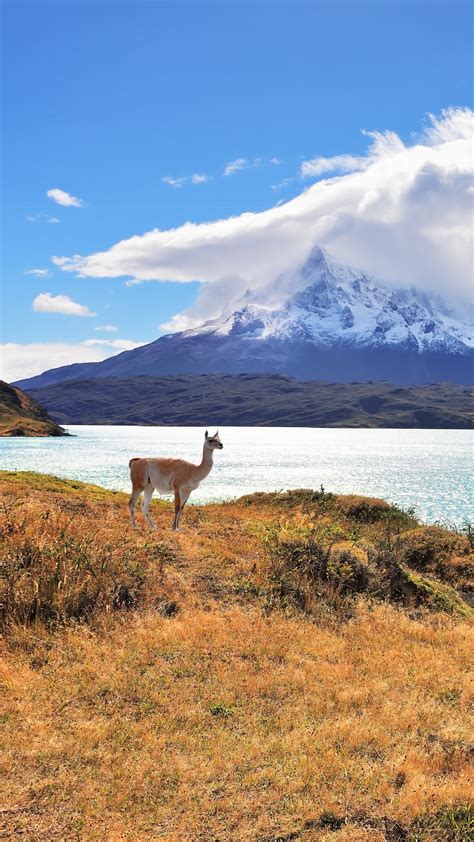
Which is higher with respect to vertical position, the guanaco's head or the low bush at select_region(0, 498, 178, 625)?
the guanaco's head

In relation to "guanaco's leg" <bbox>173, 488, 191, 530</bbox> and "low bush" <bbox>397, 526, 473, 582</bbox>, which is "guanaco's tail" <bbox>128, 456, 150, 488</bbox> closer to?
"guanaco's leg" <bbox>173, 488, 191, 530</bbox>

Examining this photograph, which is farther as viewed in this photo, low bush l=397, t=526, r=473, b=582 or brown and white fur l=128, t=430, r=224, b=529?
low bush l=397, t=526, r=473, b=582

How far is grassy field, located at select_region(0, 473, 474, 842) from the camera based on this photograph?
7.04 m

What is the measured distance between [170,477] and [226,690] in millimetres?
11360

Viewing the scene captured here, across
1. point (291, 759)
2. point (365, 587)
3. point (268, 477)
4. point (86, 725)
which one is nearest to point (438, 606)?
point (365, 587)

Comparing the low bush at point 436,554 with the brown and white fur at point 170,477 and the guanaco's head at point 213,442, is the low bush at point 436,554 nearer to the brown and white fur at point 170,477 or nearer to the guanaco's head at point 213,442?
the guanaco's head at point 213,442

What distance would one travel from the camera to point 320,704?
9.84 m

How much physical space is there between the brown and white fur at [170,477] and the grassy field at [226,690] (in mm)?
1832

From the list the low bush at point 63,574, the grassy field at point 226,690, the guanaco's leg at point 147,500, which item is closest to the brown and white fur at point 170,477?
the guanaco's leg at point 147,500

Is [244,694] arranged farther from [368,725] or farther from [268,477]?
[268,477]

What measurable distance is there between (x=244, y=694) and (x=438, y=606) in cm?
975

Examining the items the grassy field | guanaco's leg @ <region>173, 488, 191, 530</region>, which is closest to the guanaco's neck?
guanaco's leg @ <region>173, 488, 191, 530</region>

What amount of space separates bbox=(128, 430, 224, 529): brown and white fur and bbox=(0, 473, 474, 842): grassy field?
1.83 metres

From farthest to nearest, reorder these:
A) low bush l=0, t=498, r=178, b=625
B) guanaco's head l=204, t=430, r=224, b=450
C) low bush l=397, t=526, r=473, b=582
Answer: low bush l=397, t=526, r=473, b=582
guanaco's head l=204, t=430, r=224, b=450
low bush l=0, t=498, r=178, b=625
